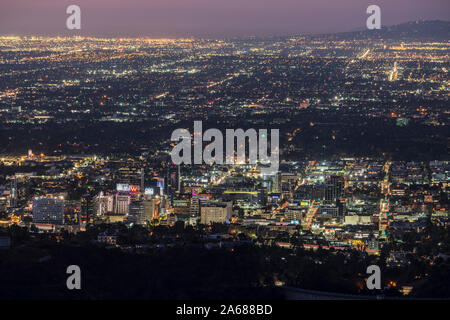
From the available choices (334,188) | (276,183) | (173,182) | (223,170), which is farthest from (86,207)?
(223,170)

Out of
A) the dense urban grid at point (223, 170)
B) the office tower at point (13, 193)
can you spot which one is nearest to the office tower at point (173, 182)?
the dense urban grid at point (223, 170)

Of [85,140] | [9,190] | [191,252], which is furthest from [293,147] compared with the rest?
[191,252]

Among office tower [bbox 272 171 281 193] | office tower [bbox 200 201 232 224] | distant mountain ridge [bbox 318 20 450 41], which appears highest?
distant mountain ridge [bbox 318 20 450 41]

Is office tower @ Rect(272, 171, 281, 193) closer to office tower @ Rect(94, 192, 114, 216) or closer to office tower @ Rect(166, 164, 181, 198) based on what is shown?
office tower @ Rect(166, 164, 181, 198)

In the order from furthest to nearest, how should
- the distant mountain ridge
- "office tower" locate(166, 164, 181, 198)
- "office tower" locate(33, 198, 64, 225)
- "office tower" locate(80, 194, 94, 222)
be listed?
the distant mountain ridge < "office tower" locate(166, 164, 181, 198) < "office tower" locate(80, 194, 94, 222) < "office tower" locate(33, 198, 64, 225)

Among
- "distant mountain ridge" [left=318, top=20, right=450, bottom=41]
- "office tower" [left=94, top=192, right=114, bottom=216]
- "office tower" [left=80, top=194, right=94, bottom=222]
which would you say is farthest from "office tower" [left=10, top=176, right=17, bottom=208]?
"distant mountain ridge" [left=318, top=20, right=450, bottom=41]

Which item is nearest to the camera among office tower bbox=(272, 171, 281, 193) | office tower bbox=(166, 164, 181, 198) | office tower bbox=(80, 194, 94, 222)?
office tower bbox=(80, 194, 94, 222)

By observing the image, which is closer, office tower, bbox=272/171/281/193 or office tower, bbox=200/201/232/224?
office tower, bbox=200/201/232/224
